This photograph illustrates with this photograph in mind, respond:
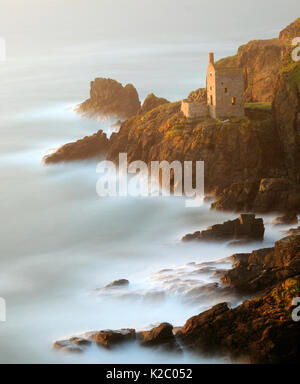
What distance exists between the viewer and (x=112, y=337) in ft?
73.1

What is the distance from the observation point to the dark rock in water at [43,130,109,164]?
4750 cm

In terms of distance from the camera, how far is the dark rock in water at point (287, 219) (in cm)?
3334

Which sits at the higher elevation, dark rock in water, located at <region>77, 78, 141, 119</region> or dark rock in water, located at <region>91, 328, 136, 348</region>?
dark rock in water, located at <region>77, 78, 141, 119</region>

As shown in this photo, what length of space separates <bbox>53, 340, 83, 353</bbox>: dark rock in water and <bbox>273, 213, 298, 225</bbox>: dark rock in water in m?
13.8

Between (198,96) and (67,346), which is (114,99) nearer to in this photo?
(198,96)

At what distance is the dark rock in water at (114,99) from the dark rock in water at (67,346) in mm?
34382

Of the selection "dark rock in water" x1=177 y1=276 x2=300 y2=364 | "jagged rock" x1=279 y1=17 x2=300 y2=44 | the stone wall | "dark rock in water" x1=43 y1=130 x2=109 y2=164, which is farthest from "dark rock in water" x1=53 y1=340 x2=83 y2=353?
"jagged rock" x1=279 y1=17 x2=300 y2=44

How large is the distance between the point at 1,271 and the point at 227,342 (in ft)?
38.7

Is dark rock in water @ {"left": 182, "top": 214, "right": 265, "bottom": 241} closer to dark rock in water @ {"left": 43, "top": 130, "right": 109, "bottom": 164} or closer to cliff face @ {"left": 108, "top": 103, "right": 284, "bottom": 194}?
cliff face @ {"left": 108, "top": 103, "right": 284, "bottom": 194}

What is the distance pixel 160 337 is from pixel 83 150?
26.9m

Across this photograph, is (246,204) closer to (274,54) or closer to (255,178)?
(255,178)

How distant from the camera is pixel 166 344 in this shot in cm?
2217

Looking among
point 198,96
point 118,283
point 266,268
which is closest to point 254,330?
point 266,268

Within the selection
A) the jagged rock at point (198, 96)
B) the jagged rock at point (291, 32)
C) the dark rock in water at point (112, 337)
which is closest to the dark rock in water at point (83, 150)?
the jagged rock at point (198, 96)
